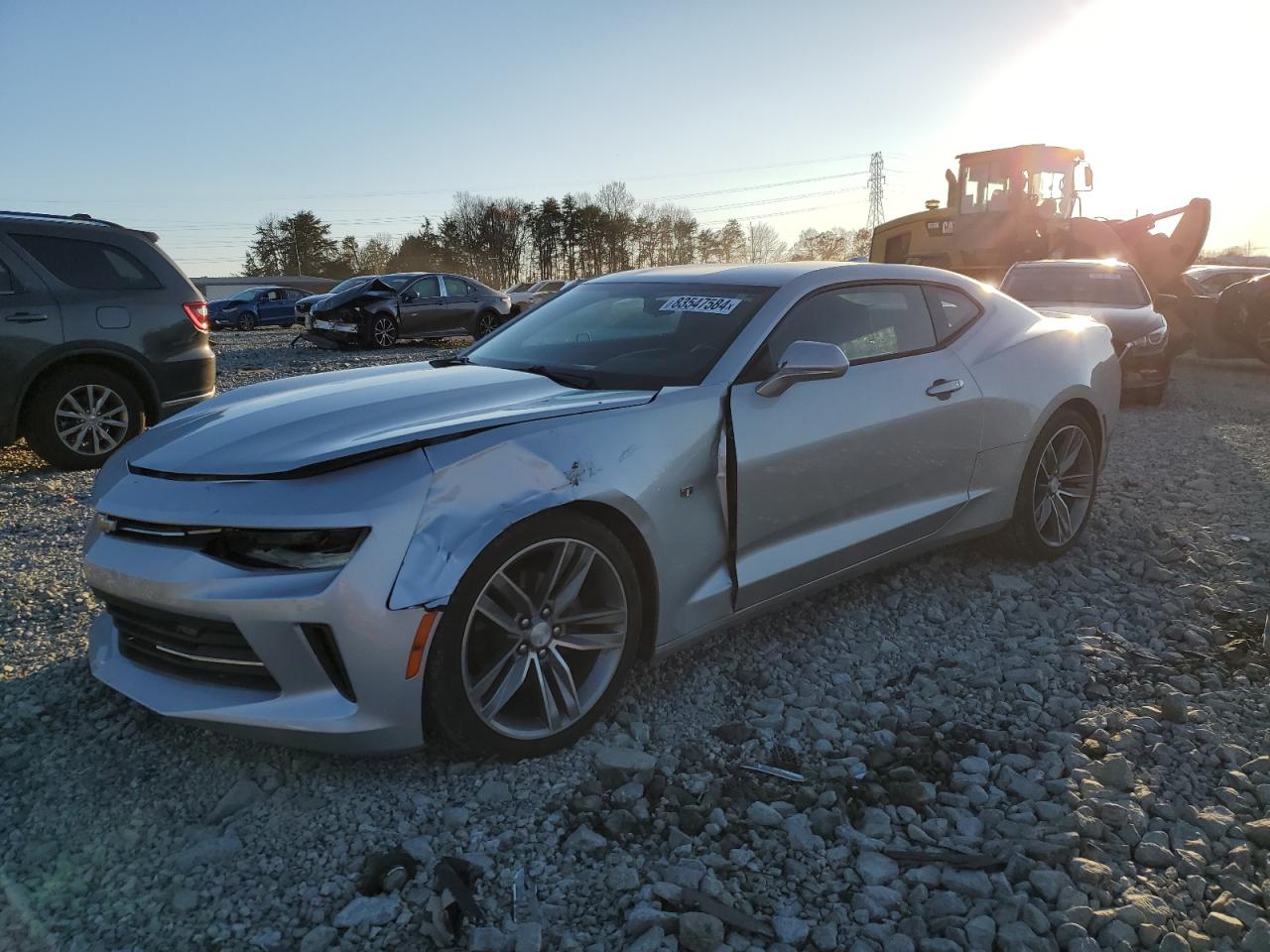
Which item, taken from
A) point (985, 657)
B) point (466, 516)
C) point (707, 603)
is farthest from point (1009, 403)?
point (466, 516)

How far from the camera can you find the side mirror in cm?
303

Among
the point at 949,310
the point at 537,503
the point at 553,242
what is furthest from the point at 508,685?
the point at 553,242

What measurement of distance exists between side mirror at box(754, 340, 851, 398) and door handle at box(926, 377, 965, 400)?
31.8 inches

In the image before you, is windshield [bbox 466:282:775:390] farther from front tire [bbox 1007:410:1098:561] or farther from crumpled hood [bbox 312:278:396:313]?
crumpled hood [bbox 312:278:396:313]

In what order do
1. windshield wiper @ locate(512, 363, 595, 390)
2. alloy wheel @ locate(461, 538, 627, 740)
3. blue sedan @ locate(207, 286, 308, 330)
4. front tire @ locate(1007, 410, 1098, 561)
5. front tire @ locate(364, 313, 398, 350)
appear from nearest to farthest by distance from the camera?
alloy wheel @ locate(461, 538, 627, 740), windshield wiper @ locate(512, 363, 595, 390), front tire @ locate(1007, 410, 1098, 561), front tire @ locate(364, 313, 398, 350), blue sedan @ locate(207, 286, 308, 330)

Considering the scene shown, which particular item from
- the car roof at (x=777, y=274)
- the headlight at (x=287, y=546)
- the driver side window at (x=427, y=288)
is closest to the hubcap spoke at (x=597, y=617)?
the headlight at (x=287, y=546)

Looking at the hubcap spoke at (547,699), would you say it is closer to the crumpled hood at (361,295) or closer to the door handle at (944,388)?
the door handle at (944,388)

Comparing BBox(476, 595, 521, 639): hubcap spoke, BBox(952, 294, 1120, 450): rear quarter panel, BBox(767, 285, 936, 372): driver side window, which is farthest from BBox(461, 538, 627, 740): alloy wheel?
BBox(952, 294, 1120, 450): rear quarter panel

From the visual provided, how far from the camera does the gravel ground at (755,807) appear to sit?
2.05 meters

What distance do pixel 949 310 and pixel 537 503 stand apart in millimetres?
2453

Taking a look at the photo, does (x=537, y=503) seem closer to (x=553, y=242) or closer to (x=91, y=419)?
(x=91, y=419)

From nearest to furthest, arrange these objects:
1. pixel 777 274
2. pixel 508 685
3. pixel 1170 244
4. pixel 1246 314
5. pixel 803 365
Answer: pixel 508 685
pixel 803 365
pixel 777 274
pixel 1246 314
pixel 1170 244

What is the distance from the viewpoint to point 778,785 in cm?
261

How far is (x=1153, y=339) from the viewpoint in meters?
9.31
